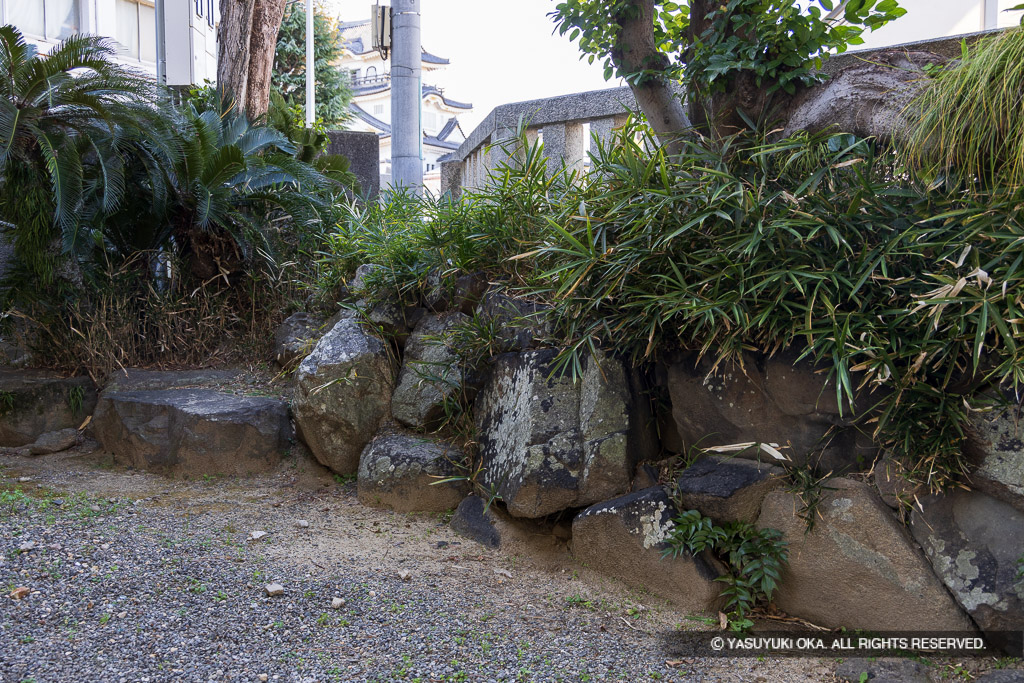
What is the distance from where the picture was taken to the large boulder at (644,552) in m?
2.84

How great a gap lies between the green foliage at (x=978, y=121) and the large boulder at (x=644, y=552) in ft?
5.22

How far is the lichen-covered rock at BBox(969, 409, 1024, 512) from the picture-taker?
7.98 ft

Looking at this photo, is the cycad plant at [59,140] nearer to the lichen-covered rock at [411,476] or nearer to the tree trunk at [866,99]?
the lichen-covered rock at [411,476]

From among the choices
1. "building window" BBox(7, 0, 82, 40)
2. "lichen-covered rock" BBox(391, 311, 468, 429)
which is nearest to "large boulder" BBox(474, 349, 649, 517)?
"lichen-covered rock" BBox(391, 311, 468, 429)

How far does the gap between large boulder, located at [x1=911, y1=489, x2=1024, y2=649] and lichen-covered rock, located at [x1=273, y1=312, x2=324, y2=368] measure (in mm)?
3370

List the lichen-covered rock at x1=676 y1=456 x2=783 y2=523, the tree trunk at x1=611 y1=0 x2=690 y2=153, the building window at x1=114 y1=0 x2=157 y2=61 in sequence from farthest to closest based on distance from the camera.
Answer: the building window at x1=114 y1=0 x2=157 y2=61 < the tree trunk at x1=611 y1=0 x2=690 y2=153 < the lichen-covered rock at x1=676 y1=456 x2=783 y2=523

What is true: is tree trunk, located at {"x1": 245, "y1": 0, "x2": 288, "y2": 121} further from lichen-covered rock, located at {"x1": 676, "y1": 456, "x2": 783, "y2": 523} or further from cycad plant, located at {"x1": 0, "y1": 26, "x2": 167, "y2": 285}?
lichen-covered rock, located at {"x1": 676, "y1": 456, "x2": 783, "y2": 523}

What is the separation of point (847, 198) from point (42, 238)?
14.9ft

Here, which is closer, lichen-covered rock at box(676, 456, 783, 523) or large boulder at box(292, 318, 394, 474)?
lichen-covered rock at box(676, 456, 783, 523)

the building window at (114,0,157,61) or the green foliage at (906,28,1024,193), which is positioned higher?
the building window at (114,0,157,61)

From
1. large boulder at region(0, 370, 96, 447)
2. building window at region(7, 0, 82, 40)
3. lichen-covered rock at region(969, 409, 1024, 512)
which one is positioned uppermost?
building window at region(7, 0, 82, 40)

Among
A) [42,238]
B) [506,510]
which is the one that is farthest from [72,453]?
[506,510]

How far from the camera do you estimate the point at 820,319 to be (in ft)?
8.80

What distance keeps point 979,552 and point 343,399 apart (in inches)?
114
